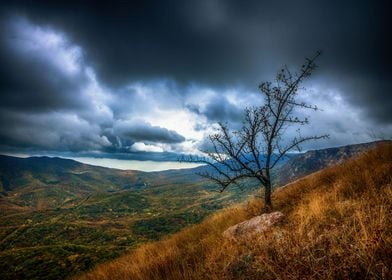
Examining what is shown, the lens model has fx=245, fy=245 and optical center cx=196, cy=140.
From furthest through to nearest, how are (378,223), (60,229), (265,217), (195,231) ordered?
(60,229)
(195,231)
(265,217)
(378,223)

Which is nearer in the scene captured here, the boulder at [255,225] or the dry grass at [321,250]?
the dry grass at [321,250]

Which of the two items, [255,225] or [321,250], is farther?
[255,225]

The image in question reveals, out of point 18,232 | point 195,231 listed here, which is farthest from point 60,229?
point 195,231

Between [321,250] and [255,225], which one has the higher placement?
[321,250]

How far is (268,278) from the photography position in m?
2.97

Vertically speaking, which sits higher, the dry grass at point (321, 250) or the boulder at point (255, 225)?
the dry grass at point (321, 250)

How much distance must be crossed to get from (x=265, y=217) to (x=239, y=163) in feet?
8.13

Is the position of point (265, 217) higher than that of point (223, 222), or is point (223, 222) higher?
point (265, 217)

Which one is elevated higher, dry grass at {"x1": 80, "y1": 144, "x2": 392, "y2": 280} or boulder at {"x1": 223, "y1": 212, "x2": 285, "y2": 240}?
dry grass at {"x1": 80, "y1": 144, "x2": 392, "y2": 280}

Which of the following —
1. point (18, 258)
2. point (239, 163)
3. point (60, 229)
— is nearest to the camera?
point (239, 163)

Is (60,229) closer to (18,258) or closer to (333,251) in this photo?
(18,258)

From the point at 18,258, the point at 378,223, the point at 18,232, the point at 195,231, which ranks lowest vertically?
the point at 18,232

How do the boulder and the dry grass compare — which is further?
the boulder

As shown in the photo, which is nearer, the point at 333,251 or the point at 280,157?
the point at 333,251
